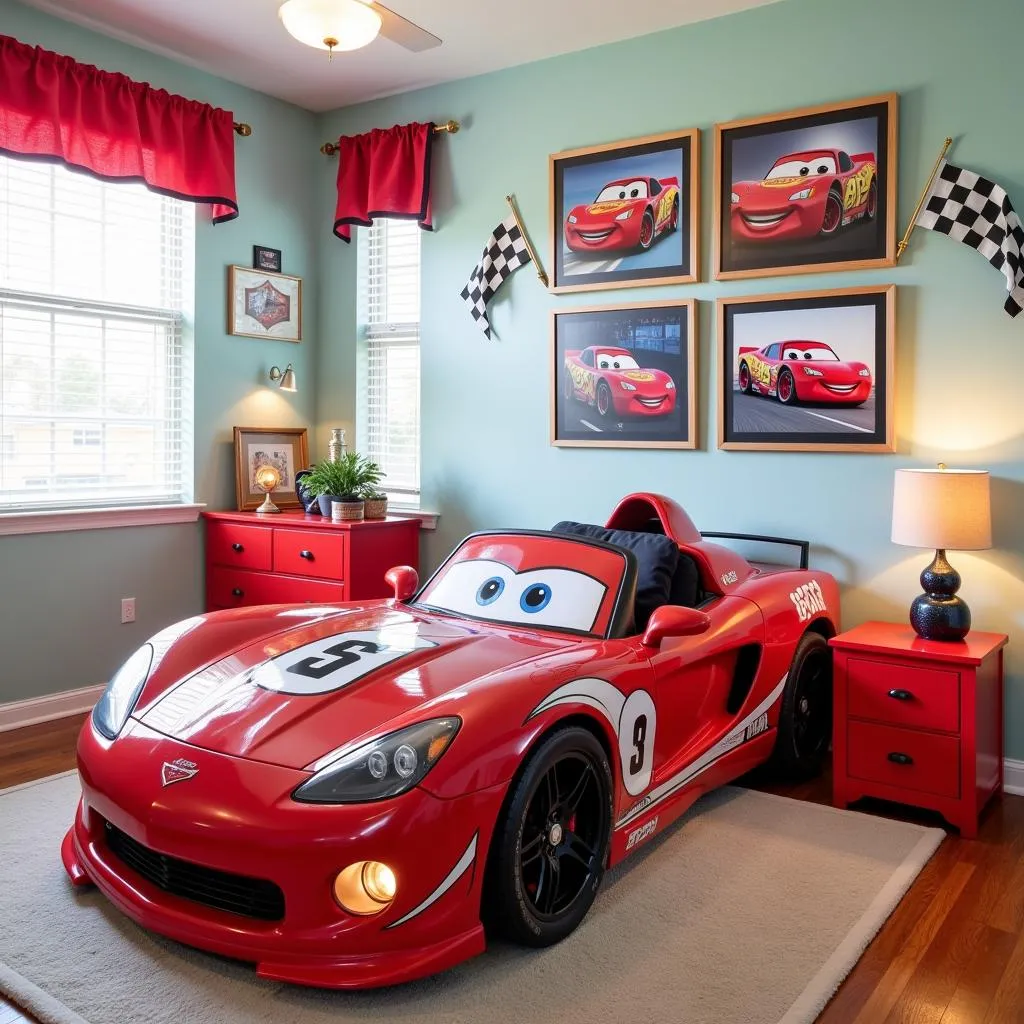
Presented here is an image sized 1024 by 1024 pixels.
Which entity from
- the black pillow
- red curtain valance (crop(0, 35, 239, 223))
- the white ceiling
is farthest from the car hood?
the white ceiling

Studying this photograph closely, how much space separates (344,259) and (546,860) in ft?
12.2

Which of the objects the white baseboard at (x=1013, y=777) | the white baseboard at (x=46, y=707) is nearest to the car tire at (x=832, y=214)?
the white baseboard at (x=1013, y=777)

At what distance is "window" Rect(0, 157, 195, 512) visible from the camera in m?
3.88

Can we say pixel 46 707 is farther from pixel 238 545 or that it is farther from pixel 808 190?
pixel 808 190

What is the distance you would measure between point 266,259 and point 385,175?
0.74 meters

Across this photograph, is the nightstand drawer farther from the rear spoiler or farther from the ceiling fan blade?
the ceiling fan blade

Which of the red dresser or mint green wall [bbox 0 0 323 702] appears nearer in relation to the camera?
mint green wall [bbox 0 0 323 702]

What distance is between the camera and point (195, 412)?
4500 millimetres

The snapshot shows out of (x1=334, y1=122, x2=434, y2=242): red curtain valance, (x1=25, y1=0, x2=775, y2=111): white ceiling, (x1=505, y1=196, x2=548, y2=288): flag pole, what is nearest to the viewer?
(x1=25, y1=0, x2=775, y2=111): white ceiling

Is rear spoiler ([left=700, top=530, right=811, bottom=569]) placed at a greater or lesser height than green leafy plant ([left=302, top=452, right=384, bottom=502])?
lesser

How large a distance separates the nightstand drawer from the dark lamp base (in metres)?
0.22

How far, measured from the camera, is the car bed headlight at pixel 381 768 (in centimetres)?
180

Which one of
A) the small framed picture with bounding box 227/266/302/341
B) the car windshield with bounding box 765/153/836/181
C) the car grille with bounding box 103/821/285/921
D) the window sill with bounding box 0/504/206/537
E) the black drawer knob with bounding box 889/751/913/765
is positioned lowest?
the black drawer knob with bounding box 889/751/913/765

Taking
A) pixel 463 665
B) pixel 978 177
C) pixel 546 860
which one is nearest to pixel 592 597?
pixel 463 665
